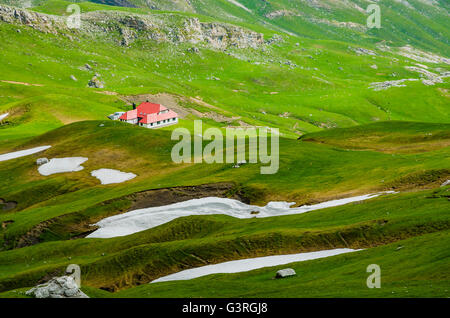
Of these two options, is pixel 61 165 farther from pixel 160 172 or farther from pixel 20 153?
pixel 160 172

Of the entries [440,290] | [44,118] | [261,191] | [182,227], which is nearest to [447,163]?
[261,191]

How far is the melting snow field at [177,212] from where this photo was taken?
72.2m

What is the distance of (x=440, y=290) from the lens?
32.2 m

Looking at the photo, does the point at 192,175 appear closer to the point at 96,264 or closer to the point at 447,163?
the point at 96,264

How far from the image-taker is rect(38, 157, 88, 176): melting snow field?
103875 mm

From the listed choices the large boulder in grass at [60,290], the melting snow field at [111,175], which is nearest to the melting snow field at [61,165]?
the melting snow field at [111,175]

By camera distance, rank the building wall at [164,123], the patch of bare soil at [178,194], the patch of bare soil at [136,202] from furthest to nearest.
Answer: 1. the building wall at [164,123]
2. the patch of bare soil at [178,194]
3. the patch of bare soil at [136,202]

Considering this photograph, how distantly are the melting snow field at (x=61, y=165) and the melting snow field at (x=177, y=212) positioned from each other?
3178cm

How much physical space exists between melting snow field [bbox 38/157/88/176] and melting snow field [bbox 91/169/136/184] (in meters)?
4.91

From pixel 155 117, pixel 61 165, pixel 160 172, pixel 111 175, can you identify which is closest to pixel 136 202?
pixel 160 172

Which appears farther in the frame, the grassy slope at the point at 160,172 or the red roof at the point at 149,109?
the red roof at the point at 149,109

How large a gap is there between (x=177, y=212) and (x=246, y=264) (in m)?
23.5

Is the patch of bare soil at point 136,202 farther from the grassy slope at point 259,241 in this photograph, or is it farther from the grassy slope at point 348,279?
the grassy slope at point 348,279

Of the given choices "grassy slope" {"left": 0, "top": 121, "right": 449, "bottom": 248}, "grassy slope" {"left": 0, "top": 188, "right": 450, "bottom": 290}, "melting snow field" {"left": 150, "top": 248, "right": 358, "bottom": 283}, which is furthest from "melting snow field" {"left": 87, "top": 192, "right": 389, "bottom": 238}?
"melting snow field" {"left": 150, "top": 248, "right": 358, "bottom": 283}
